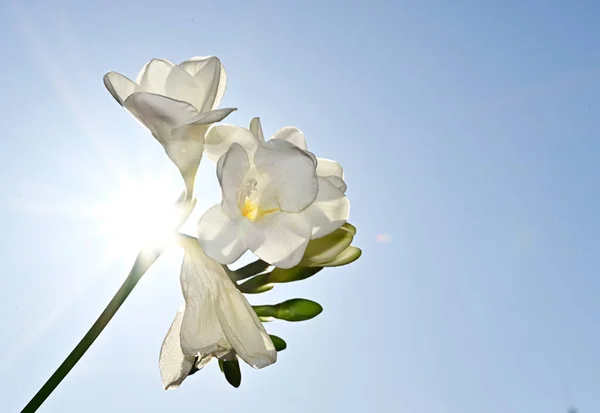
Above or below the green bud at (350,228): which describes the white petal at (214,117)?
below

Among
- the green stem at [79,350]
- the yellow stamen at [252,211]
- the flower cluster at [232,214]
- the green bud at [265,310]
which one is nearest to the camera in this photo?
the green stem at [79,350]

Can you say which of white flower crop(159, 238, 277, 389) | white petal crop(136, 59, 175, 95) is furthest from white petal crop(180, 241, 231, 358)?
white petal crop(136, 59, 175, 95)

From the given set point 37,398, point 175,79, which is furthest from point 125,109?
point 37,398

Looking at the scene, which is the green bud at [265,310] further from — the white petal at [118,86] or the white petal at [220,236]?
the white petal at [118,86]

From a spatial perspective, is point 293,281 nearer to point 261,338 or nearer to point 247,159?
point 261,338

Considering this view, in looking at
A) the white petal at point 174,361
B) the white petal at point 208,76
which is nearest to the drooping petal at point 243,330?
the white petal at point 174,361

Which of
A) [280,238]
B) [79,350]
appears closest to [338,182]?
[280,238]
